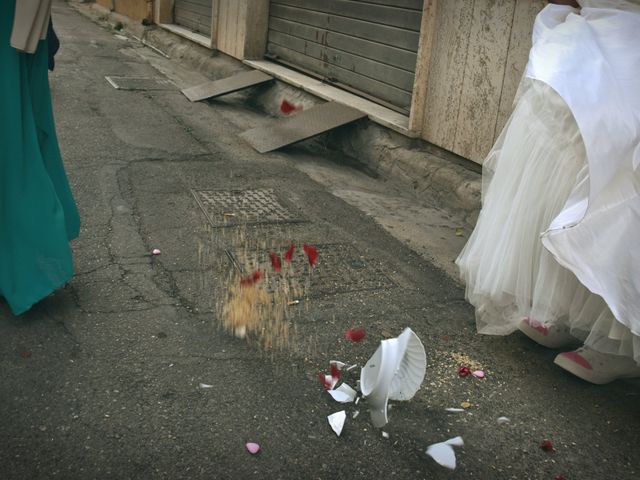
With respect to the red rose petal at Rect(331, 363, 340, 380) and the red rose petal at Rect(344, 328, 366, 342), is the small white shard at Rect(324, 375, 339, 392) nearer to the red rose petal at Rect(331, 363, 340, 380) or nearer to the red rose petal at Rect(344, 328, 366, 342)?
the red rose petal at Rect(331, 363, 340, 380)

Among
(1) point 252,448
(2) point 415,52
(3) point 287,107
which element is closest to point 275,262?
(1) point 252,448

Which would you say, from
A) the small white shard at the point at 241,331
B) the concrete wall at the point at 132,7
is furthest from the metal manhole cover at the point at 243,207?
the concrete wall at the point at 132,7

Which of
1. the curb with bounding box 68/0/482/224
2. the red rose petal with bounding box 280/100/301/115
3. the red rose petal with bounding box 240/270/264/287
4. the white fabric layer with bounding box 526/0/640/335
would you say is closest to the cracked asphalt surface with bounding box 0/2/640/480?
the red rose petal with bounding box 240/270/264/287

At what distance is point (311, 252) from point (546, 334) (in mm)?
1467

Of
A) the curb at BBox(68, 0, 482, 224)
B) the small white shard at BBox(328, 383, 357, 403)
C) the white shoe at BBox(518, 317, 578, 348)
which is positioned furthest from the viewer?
the curb at BBox(68, 0, 482, 224)

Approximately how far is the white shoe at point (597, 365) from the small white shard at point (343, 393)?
0.94 m

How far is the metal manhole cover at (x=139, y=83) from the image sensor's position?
8992 mm

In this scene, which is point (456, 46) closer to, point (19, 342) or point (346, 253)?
point (346, 253)

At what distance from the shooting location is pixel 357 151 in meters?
6.76

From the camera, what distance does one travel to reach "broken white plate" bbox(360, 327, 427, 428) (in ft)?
8.71

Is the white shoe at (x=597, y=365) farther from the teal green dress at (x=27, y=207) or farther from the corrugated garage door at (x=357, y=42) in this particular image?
the corrugated garage door at (x=357, y=42)

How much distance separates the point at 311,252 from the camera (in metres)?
4.25

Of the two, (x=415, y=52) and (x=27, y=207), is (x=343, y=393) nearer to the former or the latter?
(x=27, y=207)

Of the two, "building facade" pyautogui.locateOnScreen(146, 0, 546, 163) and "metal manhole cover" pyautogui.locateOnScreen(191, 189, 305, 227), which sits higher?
"building facade" pyautogui.locateOnScreen(146, 0, 546, 163)
